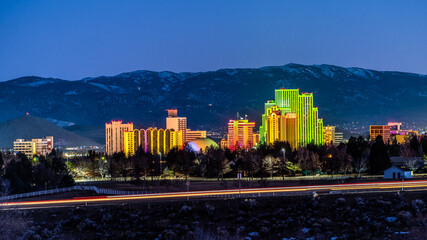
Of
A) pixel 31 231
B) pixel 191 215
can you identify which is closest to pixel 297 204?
pixel 191 215

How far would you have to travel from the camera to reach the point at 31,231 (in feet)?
146

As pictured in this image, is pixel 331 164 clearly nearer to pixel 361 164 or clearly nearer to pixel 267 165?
pixel 361 164

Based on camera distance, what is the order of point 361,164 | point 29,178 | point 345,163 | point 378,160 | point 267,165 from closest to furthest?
point 29,178, point 378,160, point 361,164, point 345,163, point 267,165

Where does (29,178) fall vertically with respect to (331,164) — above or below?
below

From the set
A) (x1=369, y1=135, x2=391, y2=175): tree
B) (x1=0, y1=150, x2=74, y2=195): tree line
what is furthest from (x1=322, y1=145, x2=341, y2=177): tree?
(x1=0, y1=150, x2=74, y2=195): tree line

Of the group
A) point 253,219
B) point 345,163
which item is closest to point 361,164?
point 345,163

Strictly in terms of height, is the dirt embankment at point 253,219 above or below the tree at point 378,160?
below

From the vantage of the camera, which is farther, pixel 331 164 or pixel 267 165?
pixel 267 165

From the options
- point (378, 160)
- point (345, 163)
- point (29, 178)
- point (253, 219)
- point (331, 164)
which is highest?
point (378, 160)

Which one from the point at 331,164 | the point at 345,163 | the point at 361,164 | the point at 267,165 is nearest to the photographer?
the point at 361,164

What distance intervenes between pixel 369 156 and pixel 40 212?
2208 inches

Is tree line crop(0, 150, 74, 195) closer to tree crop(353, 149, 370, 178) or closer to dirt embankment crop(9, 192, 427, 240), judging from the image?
dirt embankment crop(9, 192, 427, 240)

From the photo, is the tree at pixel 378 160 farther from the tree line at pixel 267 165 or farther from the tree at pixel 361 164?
the tree at pixel 361 164

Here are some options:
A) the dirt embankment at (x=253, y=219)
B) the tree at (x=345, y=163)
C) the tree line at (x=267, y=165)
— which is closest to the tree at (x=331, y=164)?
the tree line at (x=267, y=165)
